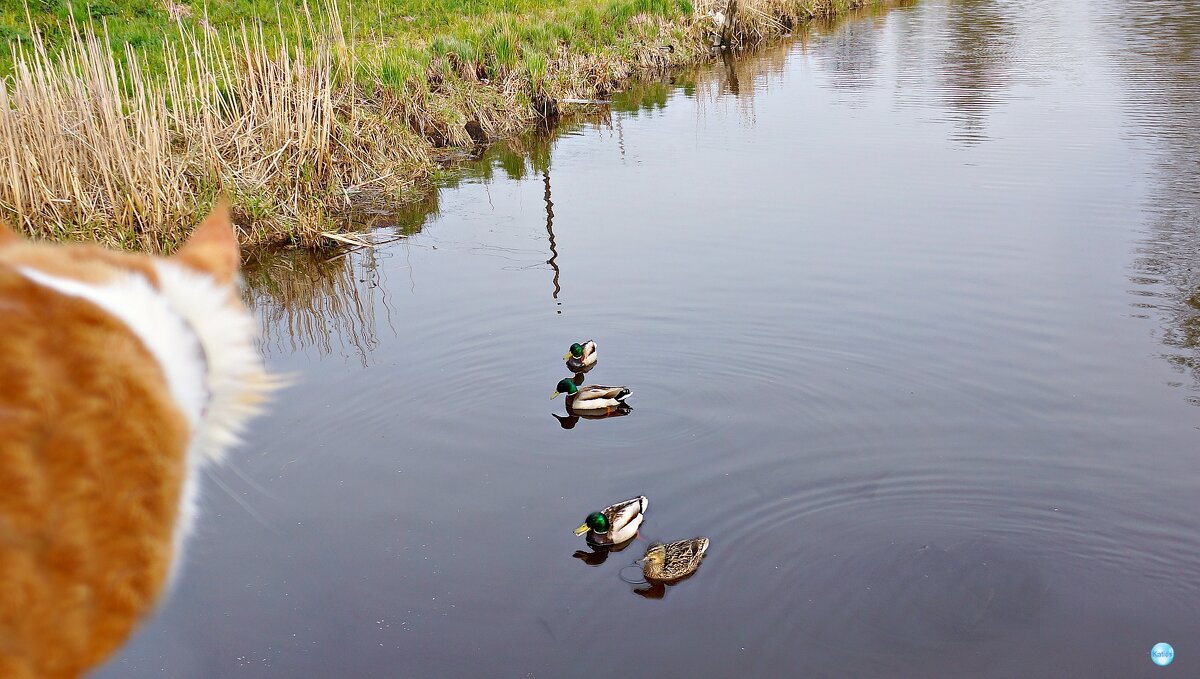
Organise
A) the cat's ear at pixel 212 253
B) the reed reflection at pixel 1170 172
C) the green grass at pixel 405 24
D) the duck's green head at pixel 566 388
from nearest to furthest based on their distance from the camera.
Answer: the cat's ear at pixel 212 253 < the duck's green head at pixel 566 388 < the reed reflection at pixel 1170 172 < the green grass at pixel 405 24

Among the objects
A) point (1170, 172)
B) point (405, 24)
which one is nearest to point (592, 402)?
point (1170, 172)

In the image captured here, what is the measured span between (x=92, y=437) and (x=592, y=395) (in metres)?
6.13

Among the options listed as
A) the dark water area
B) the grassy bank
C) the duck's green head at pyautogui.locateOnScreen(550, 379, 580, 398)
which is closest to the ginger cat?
the dark water area

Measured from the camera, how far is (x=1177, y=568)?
4.68 m

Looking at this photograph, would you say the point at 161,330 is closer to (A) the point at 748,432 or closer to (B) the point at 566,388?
(A) the point at 748,432

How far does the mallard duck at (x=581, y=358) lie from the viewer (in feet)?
23.8

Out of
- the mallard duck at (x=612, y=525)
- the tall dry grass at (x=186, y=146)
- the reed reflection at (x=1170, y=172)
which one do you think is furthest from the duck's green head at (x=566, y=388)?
the reed reflection at (x=1170, y=172)

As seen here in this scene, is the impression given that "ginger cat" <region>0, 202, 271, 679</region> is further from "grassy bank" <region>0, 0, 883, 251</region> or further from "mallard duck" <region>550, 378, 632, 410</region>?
"grassy bank" <region>0, 0, 883, 251</region>

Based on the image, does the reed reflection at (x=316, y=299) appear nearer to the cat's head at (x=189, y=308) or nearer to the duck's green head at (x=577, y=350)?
the duck's green head at (x=577, y=350)

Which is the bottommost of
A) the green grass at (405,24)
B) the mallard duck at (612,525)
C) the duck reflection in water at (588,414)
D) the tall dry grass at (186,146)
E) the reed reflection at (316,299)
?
the mallard duck at (612,525)

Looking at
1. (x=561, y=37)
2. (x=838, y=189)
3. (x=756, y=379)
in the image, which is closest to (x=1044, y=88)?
(x=838, y=189)

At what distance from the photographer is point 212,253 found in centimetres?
57

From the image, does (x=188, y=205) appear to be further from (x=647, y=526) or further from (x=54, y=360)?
(x=54, y=360)

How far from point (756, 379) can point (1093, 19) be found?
72.4ft
